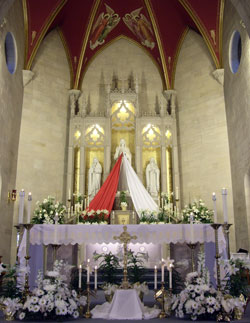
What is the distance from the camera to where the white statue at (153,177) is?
1481cm

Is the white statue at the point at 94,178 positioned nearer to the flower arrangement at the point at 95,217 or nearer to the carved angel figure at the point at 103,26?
the flower arrangement at the point at 95,217

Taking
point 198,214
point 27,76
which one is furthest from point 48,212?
point 27,76

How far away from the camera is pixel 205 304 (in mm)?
5789

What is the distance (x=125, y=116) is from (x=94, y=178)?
3146 mm

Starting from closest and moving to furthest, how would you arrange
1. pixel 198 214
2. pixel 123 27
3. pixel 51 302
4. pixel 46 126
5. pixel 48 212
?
pixel 51 302 < pixel 198 214 < pixel 48 212 < pixel 46 126 < pixel 123 27

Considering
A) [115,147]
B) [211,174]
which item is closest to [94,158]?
[115,147]

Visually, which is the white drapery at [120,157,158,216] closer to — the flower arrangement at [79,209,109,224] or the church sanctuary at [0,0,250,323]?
the church sanctuary at [0,0,250,323]

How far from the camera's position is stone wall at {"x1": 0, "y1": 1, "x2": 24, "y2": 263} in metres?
12.2

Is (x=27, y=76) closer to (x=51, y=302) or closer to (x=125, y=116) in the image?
(x=125, y=116)

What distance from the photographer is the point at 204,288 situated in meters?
5.89

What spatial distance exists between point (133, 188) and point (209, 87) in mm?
5923

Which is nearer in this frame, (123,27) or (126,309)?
(126,309)

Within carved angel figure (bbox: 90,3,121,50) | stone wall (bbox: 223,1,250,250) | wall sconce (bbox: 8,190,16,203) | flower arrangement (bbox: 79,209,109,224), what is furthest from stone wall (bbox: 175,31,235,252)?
wall sconce (bbox: 8,190,16,203)

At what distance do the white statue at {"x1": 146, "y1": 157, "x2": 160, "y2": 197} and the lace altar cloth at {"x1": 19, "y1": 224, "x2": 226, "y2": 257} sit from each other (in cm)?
632
